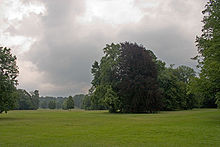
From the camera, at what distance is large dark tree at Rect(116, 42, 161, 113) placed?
2387 inches

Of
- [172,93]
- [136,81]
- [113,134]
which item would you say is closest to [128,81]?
[136,81]

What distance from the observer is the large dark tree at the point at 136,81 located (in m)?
60.6

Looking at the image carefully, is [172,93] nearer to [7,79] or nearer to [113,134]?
[7,79]

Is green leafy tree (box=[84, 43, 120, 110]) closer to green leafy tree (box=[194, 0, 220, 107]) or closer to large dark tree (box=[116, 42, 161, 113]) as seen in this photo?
large dark tree (box=[116, 42, 161, 113])

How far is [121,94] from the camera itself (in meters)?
62.1

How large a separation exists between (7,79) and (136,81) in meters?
31.8

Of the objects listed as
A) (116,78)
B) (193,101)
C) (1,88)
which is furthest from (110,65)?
(193,101)

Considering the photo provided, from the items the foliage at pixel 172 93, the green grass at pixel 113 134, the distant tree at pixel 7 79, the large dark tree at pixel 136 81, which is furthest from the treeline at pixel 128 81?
the green grass at pixel 113 134

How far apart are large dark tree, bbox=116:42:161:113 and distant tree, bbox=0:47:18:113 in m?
28.1

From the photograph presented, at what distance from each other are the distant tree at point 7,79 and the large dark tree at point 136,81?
92.1 ft

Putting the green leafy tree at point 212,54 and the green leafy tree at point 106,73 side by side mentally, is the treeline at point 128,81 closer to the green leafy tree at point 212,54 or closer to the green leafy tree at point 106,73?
the green leafy tree at point 106,73

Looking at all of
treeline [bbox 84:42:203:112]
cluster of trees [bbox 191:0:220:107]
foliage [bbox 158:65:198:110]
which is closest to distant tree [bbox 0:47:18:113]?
treeline [bbox 84:42:203:112]

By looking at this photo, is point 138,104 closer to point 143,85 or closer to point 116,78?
point 143,85

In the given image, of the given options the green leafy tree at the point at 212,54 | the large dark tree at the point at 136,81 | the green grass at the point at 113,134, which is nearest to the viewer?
the green grass at the point at 113,134
